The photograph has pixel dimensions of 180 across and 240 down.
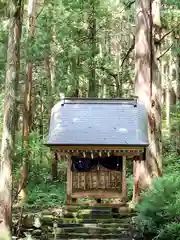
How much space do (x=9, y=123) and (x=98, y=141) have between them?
250cm

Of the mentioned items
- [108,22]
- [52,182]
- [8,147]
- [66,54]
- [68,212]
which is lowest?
[52,182]

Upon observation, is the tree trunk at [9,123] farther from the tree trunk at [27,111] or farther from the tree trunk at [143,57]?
the tree trunk at [143,57]

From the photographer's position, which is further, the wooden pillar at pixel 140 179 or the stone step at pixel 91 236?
the wooden pillar at pixel 140 179

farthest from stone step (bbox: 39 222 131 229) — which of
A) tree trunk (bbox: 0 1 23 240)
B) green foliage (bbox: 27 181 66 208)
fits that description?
green foliage (bbox: 27 181 66 208)

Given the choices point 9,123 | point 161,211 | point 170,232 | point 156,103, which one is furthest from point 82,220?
point 156,103

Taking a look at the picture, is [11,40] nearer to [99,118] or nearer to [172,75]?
[99,118]

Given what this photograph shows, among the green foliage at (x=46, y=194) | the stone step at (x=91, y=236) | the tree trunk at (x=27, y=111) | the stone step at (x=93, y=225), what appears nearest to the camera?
the stone step at (x=91, y=236)

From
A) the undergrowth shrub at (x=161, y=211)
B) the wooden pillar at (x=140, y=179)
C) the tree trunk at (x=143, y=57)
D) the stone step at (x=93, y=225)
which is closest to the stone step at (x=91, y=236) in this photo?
the stone step at (x=93, y=225)

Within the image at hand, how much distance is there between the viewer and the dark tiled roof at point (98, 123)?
1173 centimetres

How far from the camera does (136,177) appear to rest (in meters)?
14.0

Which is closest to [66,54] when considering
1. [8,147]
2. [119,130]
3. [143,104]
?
[143,104]

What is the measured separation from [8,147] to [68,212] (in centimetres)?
327

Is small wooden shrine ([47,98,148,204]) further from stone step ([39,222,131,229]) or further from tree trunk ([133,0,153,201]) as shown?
tree trunk ([133,0,153,201])

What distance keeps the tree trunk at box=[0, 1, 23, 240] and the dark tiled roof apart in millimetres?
1335
